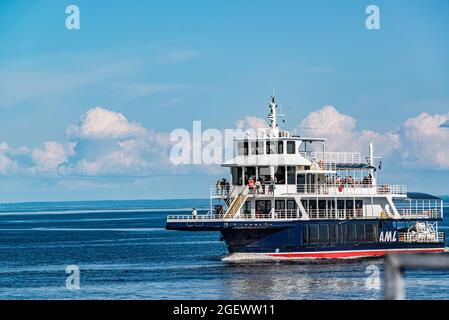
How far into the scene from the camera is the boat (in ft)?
205

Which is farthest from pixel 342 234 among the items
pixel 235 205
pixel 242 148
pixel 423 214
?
pixel 242 148

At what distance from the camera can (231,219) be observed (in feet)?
204

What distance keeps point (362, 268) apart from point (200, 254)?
1942cm

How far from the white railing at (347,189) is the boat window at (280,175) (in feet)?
4.07

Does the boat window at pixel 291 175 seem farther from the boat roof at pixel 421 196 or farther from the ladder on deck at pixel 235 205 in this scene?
the boat roof at pixel 421 196

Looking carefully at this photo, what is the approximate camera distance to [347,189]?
67.0m

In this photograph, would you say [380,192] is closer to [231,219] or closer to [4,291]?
[231,219]

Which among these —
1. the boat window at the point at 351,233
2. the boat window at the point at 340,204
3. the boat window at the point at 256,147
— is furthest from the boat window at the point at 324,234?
the boat window at the point at 256,147

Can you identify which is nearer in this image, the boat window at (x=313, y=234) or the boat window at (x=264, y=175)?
the boat window at (x=313, y=234)

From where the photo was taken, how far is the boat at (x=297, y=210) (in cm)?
6241

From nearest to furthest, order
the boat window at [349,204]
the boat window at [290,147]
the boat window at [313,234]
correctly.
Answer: the boat window at [313,234] < the boat window at [290,147] < the boat window at [349,204]

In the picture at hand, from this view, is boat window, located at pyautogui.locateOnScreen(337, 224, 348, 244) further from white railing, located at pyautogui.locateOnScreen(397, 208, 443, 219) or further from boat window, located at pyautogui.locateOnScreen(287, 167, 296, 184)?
white railing, located at pyautogui.locateOnScreen(397, 208, 443, 219)

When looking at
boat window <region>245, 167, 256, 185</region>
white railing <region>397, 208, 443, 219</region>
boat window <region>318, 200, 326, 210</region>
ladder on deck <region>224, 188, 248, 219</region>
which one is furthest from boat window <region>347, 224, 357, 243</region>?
ladder on deck <region>224, 188, 248, 219</region>
